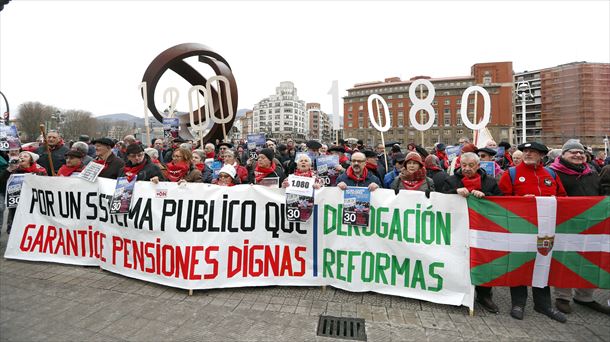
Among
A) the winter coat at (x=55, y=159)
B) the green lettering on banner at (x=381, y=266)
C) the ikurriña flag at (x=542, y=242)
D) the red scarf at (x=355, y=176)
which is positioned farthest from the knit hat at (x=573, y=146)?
the winter coat at (x=55, y=159)

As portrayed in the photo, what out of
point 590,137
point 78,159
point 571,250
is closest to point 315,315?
point 571,250

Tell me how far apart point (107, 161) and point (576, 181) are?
21.7ft

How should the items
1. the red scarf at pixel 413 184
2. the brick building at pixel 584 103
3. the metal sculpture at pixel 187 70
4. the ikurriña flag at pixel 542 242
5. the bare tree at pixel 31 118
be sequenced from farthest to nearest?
1. the bare tree at pixel 31 118
2. the brick building at pixel 584 103
3. the metal sculpture at pixel 187 70
4. the red scarf at pixel 413 184
5. the ikurriña flag at pixel 542 242

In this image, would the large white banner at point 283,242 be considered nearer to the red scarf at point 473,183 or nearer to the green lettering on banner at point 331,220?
the green lettering on banner at point 331,220

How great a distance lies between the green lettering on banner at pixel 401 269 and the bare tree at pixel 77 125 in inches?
3607

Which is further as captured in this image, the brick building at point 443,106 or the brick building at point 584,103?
the brick building at point 443,106

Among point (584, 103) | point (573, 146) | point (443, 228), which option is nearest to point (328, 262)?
point (443, 228)

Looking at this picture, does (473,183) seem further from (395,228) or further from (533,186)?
(395,228)

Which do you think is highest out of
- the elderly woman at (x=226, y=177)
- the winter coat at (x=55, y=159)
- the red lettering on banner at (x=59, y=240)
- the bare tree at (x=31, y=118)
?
the bare tree at (x=31, y=118)

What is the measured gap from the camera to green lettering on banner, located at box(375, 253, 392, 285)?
427cm

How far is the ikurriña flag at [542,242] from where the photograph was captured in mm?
3887

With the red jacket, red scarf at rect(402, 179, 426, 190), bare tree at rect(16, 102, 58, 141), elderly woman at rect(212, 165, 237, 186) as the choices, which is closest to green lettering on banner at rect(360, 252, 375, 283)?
red scarf at rect(402, 179, 426, 190)

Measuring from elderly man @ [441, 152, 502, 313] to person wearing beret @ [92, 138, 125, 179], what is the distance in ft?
16.1

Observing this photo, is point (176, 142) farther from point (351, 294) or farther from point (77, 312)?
point (351, 294)
